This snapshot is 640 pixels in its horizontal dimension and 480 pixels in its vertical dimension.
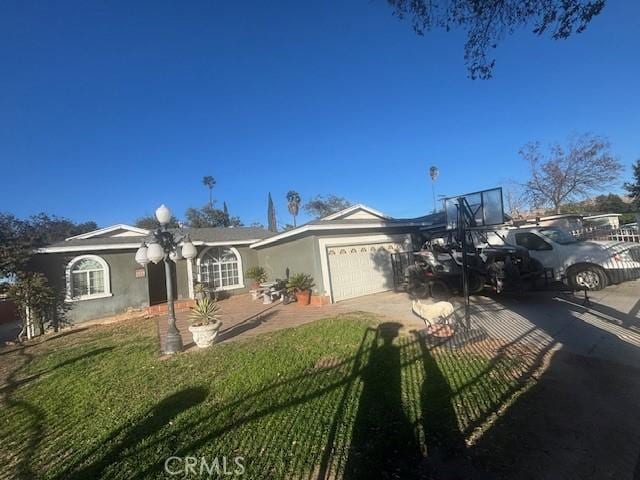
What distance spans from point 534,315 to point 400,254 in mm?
6304

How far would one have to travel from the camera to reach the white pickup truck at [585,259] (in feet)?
28.0

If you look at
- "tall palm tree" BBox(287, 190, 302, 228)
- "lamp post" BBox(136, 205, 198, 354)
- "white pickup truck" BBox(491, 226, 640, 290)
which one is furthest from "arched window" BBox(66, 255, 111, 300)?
"tall palm tree" BBox(287, 190, 302, 228)

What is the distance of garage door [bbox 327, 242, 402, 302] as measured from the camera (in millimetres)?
11656

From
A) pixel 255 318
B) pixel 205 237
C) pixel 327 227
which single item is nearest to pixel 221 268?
pixel 205 237

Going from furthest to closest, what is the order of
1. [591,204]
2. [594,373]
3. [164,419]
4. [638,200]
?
[591,204]
[638,200]
[594,373]
[164,419]

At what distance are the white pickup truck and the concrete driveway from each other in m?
1.89

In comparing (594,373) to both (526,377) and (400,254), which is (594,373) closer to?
(526,377)

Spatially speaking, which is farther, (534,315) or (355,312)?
(355,312)

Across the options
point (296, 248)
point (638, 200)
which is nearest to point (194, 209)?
point (296, 248)

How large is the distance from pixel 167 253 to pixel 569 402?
7.71 metres

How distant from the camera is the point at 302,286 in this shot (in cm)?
1145

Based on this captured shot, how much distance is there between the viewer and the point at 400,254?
1295 cm

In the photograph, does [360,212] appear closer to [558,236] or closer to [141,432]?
[558,236]

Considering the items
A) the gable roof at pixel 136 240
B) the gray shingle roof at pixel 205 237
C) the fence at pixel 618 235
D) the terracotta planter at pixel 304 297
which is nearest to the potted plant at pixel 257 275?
the gable roof at pixel 136 240
